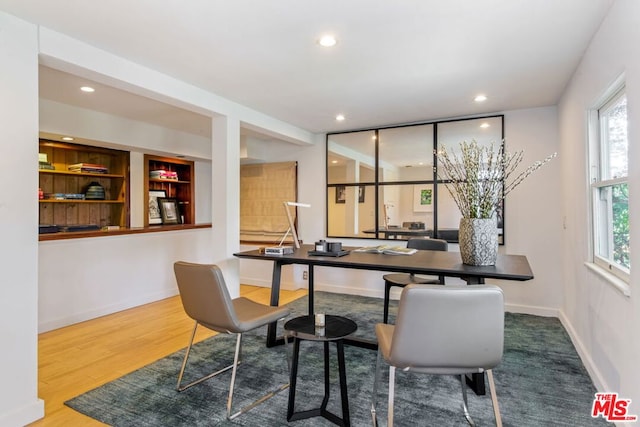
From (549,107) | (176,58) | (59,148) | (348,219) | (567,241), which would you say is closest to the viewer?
(176,58)

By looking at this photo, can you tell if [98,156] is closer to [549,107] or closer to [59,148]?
[59,148]

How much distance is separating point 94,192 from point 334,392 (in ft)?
13.7

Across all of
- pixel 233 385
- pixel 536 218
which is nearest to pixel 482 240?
pixel 233 385

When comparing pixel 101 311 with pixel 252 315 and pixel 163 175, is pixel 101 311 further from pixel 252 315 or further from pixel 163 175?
pixel 252 315

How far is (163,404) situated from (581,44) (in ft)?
11.4

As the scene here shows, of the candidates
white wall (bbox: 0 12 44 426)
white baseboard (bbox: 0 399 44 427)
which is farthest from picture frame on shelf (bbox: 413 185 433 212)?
white baseboard (bbox: 0 399 44 427)

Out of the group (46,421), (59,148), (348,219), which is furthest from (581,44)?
(59,148)

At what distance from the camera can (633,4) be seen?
1.65 meters

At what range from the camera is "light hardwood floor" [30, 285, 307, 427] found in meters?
2.21

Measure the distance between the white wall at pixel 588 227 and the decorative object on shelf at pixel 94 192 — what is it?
5.31 m

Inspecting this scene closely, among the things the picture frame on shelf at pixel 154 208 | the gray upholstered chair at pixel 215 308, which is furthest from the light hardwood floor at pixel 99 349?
the picture frame on shelf at pixel 154 208

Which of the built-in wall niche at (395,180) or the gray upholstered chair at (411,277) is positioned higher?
the built-in wall niche at (395,180)

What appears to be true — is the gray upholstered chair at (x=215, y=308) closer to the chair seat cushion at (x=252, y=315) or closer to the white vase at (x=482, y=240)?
the chair seat cushion at (x=252, y=315)

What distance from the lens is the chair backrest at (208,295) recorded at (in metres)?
1.96
